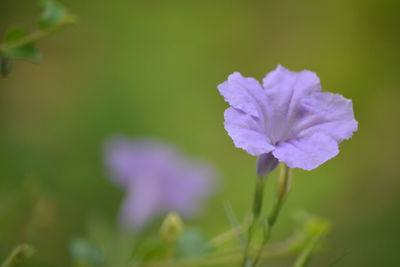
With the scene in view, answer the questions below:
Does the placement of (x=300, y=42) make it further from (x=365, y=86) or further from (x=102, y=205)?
(x=102, y=205)

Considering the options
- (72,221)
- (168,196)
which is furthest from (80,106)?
(168,196)

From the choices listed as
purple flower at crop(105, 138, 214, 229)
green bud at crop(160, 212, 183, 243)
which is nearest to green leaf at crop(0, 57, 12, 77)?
green bud at crop(160, 212, 183, 243)

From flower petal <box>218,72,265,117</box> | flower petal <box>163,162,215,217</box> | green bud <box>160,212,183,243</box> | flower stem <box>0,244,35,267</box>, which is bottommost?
flower petal <box>163,162,215,217</box>

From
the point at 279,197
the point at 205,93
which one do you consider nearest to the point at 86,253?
the point at 279,197

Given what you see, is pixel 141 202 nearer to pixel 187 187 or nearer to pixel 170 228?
pixel 187 187

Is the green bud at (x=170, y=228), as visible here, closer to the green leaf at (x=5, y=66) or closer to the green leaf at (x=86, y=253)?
the green leaf at (x=86, y=253)

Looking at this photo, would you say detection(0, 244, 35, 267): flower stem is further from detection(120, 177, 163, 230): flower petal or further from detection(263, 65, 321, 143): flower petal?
detection(120, 177, 163, 230): flower petal

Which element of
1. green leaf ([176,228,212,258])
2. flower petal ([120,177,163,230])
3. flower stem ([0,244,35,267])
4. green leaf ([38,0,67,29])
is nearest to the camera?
flower stem ([0,244,35,267])
